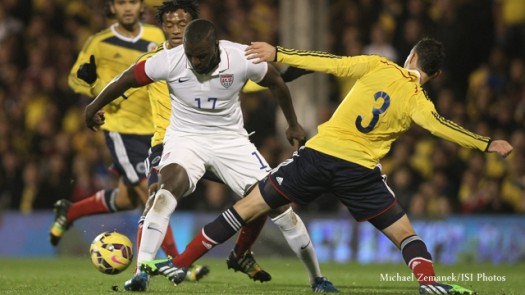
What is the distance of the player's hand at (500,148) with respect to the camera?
702cm

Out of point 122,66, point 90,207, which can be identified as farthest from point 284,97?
point 90,207

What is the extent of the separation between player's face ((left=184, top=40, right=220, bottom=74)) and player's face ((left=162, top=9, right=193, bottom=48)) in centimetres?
79

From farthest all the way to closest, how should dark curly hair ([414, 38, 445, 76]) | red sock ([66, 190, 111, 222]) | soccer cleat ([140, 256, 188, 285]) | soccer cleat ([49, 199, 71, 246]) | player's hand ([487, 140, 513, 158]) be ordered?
soccer cleat ([49, 199, 71, 246]) → red sock ([66, 190, 111, 222]) → dark curly hair ([414, 38, 445, 76]) → soccer cleat ([140, 256, 188, 285]) → player's hand ([487, 140, 513, 158])

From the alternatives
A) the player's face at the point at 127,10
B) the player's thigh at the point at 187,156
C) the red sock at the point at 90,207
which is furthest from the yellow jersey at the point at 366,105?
the red sock at the point at 90,207

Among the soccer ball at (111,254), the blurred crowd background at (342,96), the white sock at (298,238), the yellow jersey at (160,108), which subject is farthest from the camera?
the blurred crowd background at (342,96)

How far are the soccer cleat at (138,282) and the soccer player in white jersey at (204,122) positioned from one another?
0.08 ft

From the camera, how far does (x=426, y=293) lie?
742cm

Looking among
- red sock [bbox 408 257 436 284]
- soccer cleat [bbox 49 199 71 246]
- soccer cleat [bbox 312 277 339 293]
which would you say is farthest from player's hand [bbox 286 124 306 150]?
soccer cleat [bbox 49 199 71 246]

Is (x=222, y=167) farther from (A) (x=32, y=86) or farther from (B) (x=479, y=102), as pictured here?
(A) (x=32, y=86)

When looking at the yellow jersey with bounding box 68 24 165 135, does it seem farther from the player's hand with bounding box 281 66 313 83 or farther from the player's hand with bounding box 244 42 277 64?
the player's hand with bounding box 244 42 277 64

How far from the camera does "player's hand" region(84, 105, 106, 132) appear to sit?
8.15 meters

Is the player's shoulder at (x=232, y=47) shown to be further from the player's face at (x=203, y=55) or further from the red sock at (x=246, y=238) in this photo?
the red sock at (x=246, y=238)

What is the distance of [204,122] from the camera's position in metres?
8.22

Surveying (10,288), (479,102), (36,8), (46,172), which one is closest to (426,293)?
(10,288)
